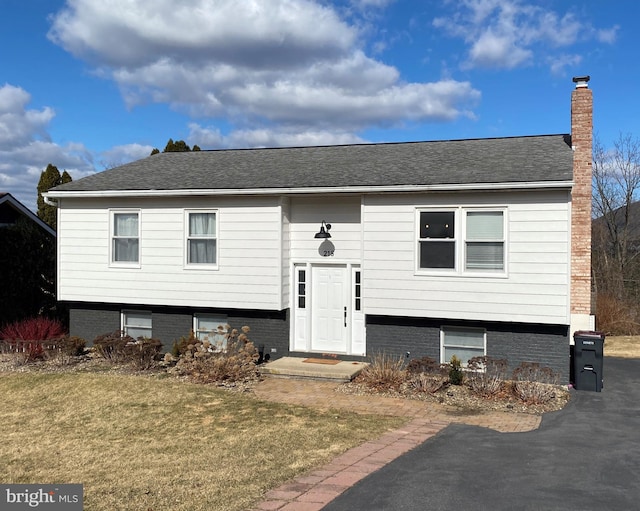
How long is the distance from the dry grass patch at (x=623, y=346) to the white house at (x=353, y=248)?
447 cm

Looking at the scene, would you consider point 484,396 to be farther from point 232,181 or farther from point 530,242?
point 232,181

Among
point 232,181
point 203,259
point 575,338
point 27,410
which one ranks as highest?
point 232,181

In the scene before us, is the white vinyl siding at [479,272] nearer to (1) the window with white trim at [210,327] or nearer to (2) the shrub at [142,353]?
(1) the window with white trim at [210,327]

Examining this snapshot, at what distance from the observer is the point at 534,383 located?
1101cm

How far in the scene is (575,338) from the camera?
11.6 m

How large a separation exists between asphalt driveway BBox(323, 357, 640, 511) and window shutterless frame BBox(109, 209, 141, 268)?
31.4ft

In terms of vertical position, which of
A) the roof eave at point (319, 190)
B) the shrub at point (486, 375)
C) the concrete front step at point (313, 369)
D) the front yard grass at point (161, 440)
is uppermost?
the roof eave at point (319, 190)

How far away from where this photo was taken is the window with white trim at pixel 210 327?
1450cm

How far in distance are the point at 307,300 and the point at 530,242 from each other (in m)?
5.28

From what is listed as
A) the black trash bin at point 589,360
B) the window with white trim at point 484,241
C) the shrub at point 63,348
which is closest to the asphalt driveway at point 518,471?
the black trash bin at point 589,360

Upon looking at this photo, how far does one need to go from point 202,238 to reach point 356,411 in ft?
21.4

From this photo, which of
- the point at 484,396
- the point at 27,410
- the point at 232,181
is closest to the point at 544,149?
the point at 484,396

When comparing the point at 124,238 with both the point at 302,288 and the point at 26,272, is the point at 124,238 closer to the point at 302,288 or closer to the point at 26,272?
the point at 302,288

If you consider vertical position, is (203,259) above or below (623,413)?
above
